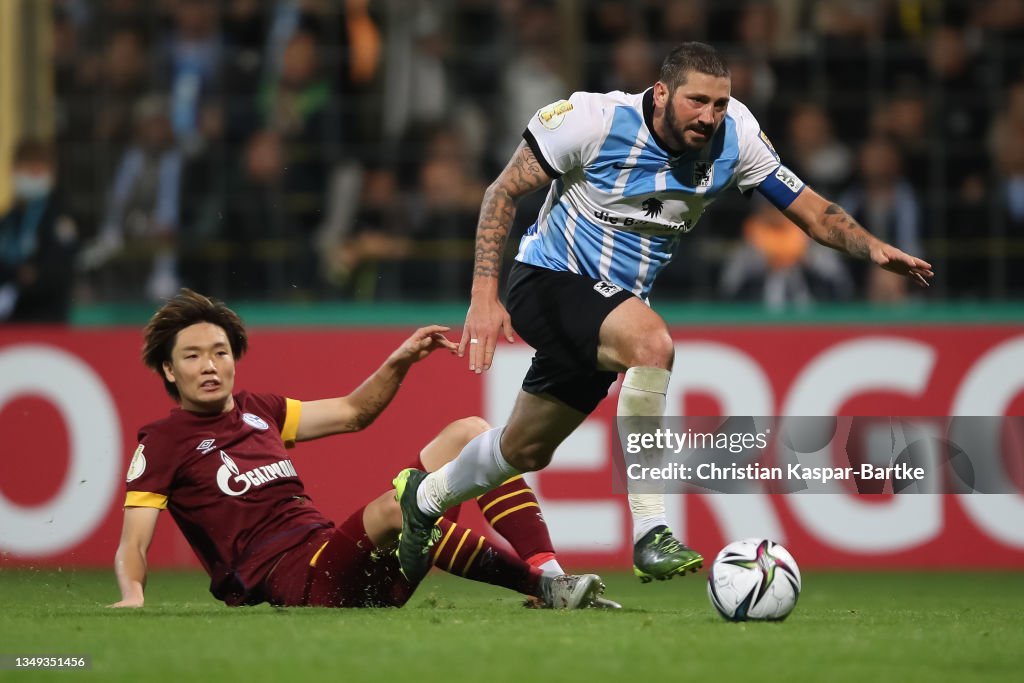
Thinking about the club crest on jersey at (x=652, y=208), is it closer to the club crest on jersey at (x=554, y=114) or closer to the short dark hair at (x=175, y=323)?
the club crest on jersey at (x=554, y=114)

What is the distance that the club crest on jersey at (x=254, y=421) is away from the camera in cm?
618

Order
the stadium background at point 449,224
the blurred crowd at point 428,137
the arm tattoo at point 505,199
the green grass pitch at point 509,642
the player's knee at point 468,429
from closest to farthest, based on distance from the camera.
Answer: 1. the green grass pitch at point 509,642
2. the arm tattoo at point 505,199
3. the player's knee at point 468,429
4. the stadium background at point 449,224
5. the blurred crowd at point 428,137

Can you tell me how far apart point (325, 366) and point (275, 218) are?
1741 millimetres

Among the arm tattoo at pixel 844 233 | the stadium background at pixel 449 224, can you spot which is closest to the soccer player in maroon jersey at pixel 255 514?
the arm tattoo at pixel 844 233

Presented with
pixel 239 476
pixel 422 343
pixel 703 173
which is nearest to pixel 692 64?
pixel 703 173

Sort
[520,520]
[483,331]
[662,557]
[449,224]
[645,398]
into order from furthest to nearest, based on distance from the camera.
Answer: [449,224] → [520,520] → [483,331] → [645,398] → [662,557]

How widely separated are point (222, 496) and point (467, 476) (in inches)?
35.1

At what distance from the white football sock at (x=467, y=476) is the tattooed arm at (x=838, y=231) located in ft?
4.60

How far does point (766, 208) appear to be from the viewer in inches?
436

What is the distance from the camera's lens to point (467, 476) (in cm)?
594

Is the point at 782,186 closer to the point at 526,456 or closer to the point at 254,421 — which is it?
the point at 526,456

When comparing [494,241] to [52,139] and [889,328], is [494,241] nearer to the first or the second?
[889,328]

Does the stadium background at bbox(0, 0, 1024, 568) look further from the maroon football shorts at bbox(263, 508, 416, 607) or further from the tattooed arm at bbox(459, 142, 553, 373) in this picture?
the tattooed arm at bbox(459, 142, 553, 373)

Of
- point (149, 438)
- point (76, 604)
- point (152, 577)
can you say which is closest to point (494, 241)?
point (149, 438)
